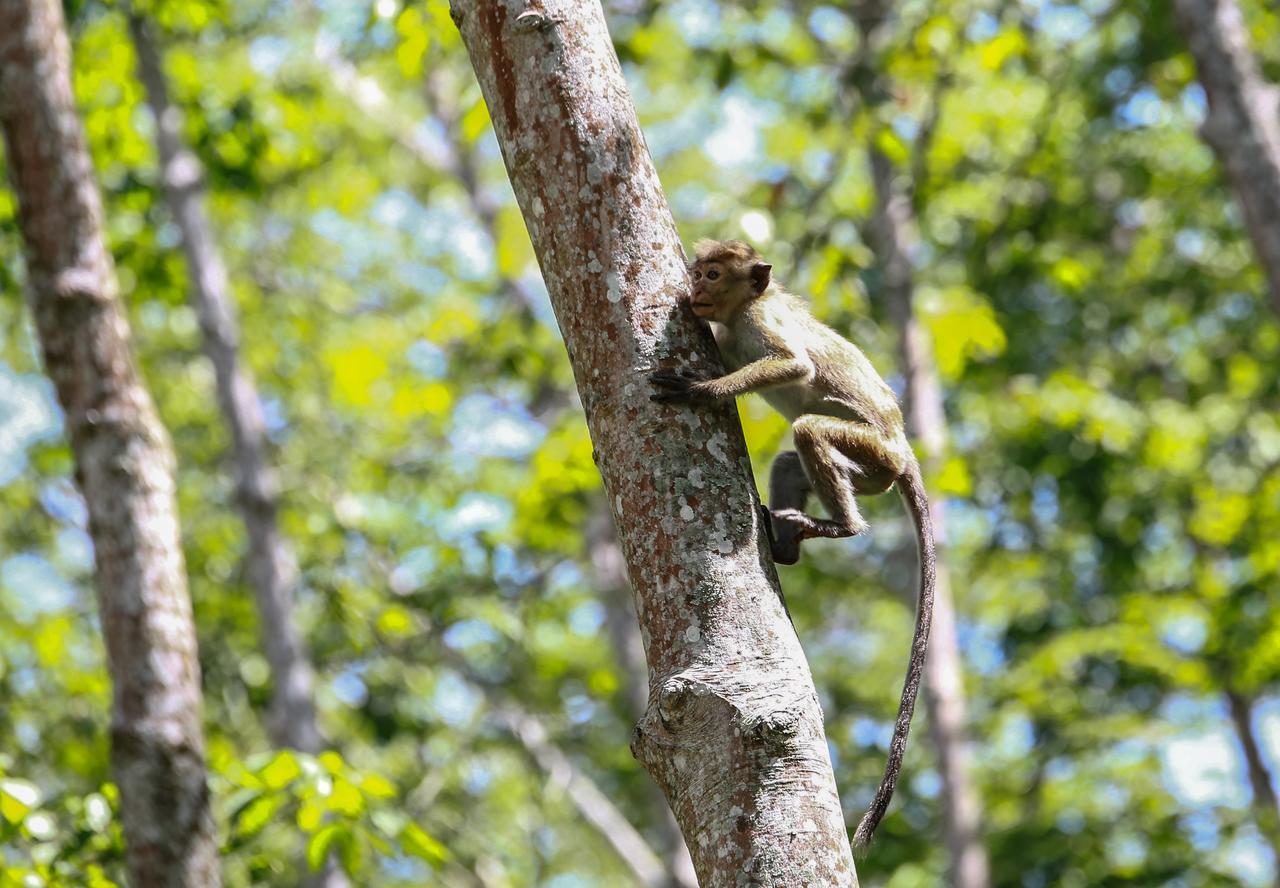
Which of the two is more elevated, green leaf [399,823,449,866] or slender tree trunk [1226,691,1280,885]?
green leaf [399,823,449,866]

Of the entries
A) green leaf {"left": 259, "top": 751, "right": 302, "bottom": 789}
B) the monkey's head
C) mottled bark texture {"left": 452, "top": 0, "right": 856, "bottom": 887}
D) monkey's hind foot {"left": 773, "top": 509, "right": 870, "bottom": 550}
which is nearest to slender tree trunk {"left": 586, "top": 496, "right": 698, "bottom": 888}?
green leaf {"left": 259, "top": 751, "right": 302, "bottom": 789}

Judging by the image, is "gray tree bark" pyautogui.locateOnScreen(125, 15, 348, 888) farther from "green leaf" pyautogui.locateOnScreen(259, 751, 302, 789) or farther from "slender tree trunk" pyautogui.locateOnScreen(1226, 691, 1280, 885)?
"slender tree trunk" pyautogui.locateOnScreen(1226, 691, 1280, 885)

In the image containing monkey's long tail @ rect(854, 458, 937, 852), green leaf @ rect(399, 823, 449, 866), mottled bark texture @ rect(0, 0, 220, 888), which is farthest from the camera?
green leaf @ rect(399, 823, 449, 866)

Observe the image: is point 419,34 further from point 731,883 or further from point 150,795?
point 731,883

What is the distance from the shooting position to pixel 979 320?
29.0 ft

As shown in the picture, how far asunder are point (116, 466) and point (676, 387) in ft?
8.62

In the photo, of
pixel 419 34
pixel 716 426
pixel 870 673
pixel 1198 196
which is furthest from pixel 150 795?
pixel 870 673

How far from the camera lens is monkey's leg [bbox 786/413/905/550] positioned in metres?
4.38

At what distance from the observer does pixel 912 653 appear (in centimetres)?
386

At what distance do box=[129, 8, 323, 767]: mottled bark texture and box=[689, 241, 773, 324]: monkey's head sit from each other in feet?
20.7

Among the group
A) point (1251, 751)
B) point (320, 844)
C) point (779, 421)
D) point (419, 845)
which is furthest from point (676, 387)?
point (1251, 751)

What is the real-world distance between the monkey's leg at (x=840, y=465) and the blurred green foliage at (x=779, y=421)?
2.43 metres

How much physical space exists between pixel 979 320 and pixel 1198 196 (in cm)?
726

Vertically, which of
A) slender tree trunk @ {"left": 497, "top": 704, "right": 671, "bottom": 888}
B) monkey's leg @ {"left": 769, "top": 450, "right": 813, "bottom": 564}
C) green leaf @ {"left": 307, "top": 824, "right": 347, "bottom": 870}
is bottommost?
slender tree trunk @ {"left": 497, "top": 704, "right": 671, "bottom": 888}
